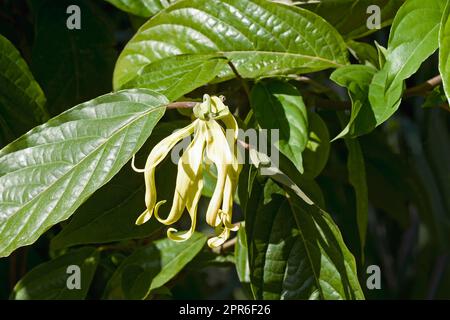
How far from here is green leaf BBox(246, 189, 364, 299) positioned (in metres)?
0.81

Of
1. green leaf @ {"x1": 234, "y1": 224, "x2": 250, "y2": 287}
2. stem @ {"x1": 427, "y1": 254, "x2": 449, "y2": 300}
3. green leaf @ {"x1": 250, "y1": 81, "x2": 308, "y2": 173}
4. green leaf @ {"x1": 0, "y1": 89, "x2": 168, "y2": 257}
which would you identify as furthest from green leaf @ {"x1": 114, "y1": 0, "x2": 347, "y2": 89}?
stem @ {"x1": 427, "y1": 254, "x2": 449, "y2": 300}

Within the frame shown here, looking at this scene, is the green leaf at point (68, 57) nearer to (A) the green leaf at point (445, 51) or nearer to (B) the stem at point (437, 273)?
(A) the green leaf at point (445, 51)

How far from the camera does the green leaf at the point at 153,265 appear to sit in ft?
3.06

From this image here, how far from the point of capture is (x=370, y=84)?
0.75 meters

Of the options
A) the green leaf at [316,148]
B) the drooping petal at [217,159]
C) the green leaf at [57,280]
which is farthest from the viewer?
the green leaf at [57,280]

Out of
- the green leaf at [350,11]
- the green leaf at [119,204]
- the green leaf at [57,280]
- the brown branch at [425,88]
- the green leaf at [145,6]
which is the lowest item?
the green leaf at [57,280]

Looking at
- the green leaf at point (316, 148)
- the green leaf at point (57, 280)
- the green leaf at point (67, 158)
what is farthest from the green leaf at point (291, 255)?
the green leaf at point (57, 280)

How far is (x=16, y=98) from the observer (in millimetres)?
848

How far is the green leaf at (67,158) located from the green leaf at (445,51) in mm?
253

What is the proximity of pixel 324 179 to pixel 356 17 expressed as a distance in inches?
20.8

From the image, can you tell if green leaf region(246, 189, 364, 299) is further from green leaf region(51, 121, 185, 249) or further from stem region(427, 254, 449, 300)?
stem region(427, 254, 449, 300)

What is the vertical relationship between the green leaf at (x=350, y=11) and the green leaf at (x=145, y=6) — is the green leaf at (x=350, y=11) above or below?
below

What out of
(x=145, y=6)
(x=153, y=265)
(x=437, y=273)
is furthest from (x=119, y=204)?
(x=437, y=273)
